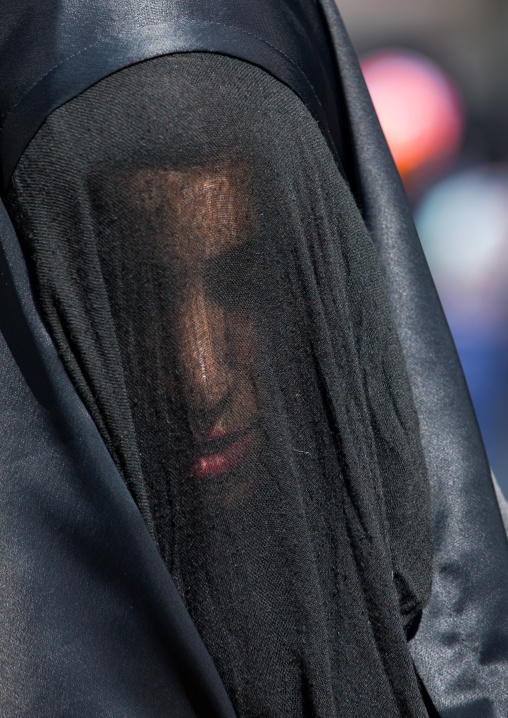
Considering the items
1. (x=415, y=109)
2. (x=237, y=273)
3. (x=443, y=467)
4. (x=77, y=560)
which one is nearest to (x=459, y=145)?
(x=415, y=109)

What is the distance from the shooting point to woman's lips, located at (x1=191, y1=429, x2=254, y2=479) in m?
1.00

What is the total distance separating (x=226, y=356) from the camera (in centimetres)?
101

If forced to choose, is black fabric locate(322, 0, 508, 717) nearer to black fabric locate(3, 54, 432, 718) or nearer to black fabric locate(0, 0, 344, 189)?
black fabric locate(3, 54, 432, 718)

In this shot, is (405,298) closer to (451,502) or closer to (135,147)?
(451,502)

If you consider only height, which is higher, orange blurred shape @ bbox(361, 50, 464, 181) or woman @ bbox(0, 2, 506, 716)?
orange blurred shape @ bbox(361, 50, 464, 181)

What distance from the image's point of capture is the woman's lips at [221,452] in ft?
3.30

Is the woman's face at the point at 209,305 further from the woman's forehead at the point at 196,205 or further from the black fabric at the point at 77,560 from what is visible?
the black fabric at the point at 77,560

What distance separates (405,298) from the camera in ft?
4.93

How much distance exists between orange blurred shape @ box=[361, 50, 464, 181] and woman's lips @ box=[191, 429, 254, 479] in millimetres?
4769

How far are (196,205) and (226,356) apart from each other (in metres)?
0.21

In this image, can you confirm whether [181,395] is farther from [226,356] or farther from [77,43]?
[77,43]

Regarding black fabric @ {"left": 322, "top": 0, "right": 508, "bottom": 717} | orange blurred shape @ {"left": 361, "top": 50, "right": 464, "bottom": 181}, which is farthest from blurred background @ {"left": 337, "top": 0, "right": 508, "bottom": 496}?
black fabric @ {"left": 322, "top": 0, "right": 508, "bottom": 717}

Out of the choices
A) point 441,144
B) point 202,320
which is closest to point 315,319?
point 202,320

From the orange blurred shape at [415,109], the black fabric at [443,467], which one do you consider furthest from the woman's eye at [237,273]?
the orange blurred shape at [415,109]
